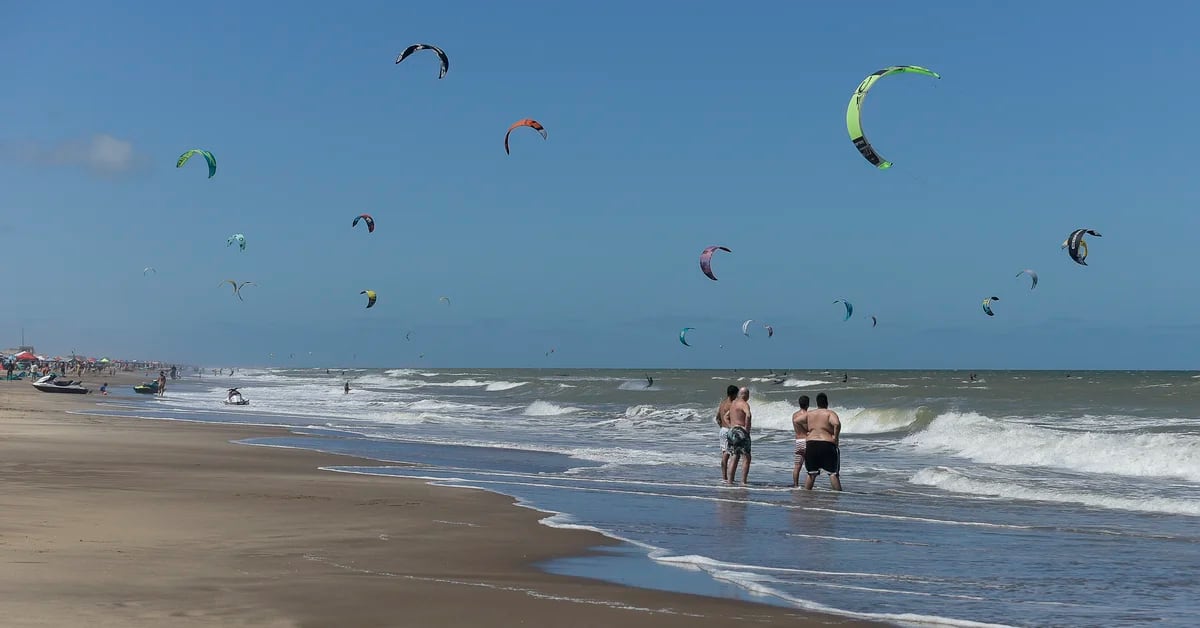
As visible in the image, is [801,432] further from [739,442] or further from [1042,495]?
[1042,495]

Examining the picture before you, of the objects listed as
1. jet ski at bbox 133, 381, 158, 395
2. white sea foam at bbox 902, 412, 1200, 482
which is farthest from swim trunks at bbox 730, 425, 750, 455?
jet ski at bbox 133, 381, 158, 395

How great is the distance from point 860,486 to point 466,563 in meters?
8.62

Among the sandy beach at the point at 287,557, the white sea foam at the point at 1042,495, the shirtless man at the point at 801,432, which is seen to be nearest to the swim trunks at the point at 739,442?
the shirtless man at the point at 801,432

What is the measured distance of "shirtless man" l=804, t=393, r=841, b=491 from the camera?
1470 centimetres

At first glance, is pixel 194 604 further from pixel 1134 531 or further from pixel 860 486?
pixel 860 486

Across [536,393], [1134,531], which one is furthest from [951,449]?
[536,393]

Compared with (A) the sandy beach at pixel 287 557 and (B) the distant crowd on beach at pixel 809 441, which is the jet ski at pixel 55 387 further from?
(B) the distant crowd on beach at pixel 809 441

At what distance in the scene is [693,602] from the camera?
700 centimetres

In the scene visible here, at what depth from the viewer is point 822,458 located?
1477cm

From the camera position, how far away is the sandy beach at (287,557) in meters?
6.22

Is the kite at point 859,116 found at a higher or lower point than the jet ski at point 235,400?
higher

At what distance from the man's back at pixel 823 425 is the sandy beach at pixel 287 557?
4.34 meters

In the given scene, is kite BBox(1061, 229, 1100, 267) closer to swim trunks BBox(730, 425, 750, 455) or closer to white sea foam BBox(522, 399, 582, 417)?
swim trunks BBox(730, 425, 750, 455)

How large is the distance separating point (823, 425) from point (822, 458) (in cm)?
46
